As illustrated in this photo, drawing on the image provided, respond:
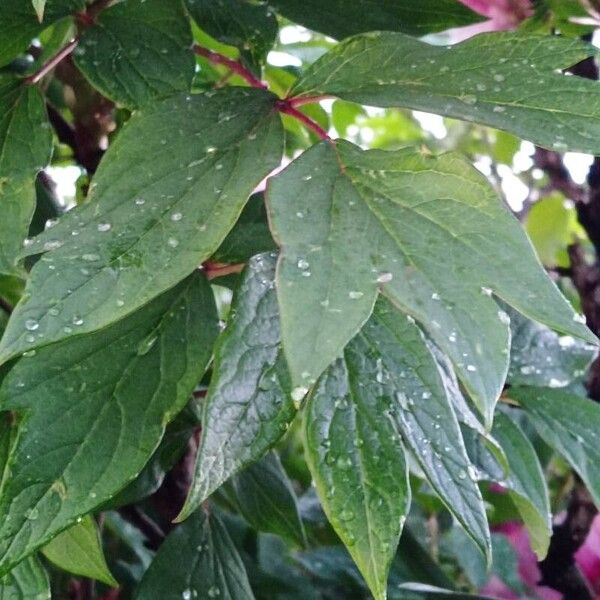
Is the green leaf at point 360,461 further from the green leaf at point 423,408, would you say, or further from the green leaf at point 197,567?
the green leaf at point 197,567

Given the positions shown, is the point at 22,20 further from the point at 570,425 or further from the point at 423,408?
the point at 570,425

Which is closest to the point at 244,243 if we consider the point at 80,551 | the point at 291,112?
the point at 291,112

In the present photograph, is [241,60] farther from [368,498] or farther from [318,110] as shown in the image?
[368,498]

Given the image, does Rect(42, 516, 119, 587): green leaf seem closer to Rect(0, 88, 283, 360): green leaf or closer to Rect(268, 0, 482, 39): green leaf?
Rect(0, 88, 283, 360): green leaf

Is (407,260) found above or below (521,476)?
above

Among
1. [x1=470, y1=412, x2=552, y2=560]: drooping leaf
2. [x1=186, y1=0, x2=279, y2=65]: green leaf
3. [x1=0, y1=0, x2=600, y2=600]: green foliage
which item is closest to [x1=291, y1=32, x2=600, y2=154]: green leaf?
[x1=0, y1=0, x2=600, y2=600]: green foliage

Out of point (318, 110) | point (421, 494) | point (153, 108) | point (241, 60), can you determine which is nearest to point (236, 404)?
point (153, 108)
